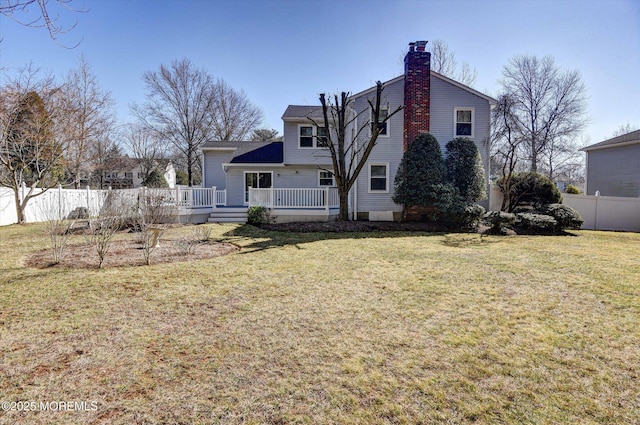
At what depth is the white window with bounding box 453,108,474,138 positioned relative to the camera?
47.4 ft

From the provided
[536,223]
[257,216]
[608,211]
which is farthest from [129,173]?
[608,211]

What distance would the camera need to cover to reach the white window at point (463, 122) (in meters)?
14.4

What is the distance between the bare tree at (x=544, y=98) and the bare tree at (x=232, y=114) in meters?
26.7

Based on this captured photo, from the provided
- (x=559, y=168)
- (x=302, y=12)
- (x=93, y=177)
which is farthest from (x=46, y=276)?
(x=93, y=177)

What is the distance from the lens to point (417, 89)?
14055 mm

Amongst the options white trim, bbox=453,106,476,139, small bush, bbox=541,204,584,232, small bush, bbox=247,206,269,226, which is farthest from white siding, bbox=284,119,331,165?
small bush, bbox=541,204,584,232

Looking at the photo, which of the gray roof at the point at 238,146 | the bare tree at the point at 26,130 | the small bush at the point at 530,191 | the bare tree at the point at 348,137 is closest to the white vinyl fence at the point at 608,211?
the small bush at the point at 530,191

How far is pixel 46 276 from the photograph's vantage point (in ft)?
18.0

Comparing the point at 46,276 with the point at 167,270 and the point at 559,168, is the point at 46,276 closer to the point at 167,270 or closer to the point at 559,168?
the point at 167,270

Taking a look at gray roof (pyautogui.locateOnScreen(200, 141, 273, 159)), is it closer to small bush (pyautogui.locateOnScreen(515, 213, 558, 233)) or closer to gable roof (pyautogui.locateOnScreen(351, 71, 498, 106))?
gable roof (pyautogui.locateOnScreen(351, 71, 498, 106))

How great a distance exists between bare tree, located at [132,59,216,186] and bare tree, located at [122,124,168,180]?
250cm

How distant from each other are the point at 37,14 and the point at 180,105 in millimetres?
29571

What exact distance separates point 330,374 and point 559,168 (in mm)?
34404

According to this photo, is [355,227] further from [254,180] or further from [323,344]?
[323,344]
